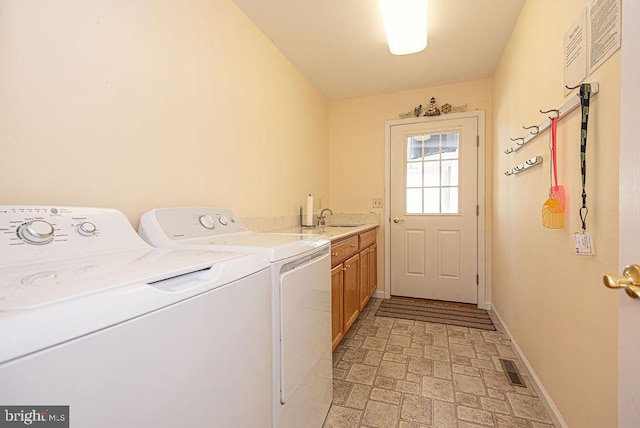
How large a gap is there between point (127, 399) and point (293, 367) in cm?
70

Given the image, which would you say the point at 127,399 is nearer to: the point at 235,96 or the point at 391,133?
the point at 235,96

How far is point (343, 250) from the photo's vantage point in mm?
2146

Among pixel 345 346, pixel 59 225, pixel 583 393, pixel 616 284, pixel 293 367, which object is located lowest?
pixel 345 346

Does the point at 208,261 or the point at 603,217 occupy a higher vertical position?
the point at 603,217

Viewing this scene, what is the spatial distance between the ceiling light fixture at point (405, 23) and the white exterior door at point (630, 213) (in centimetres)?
136

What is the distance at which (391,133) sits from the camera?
3381mm

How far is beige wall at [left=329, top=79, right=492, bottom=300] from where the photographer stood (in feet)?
11.0

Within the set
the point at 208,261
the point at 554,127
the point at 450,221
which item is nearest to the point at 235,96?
the point at 208,261

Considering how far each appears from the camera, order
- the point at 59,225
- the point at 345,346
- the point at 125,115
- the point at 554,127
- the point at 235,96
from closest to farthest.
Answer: the point at 59,225
the point at 125,115
the point at 554,127
the point at 235,96
the point at 345,346

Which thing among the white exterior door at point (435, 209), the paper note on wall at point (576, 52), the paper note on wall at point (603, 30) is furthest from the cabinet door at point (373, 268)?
the paper note on wall at point (603, 30)

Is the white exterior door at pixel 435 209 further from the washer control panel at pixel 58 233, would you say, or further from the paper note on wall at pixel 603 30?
the washer control panel at pixel 58 233

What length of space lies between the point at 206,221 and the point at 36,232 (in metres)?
0.67

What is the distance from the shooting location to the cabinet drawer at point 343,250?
1.94 meters

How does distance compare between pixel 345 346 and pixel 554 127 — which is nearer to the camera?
pixel 554 127
